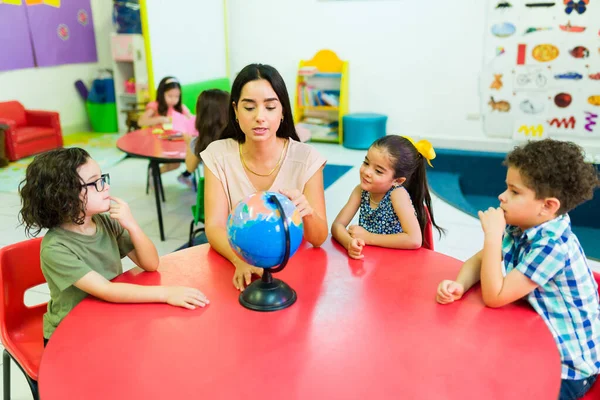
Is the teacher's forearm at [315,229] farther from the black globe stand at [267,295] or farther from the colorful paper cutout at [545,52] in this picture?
the colorful paper cutout at [545,52]

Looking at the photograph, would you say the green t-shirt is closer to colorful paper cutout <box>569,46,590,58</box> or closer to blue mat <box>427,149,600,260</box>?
blue mat <box>427,149,600,260</box>

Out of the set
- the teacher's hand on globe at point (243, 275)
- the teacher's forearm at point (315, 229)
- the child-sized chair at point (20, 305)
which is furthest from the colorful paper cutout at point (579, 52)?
the child-sized chair at point (20, 305)

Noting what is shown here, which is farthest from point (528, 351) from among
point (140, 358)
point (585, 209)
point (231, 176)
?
point (585, 209)

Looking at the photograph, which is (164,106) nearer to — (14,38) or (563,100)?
(14,38)

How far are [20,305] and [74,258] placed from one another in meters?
0.43

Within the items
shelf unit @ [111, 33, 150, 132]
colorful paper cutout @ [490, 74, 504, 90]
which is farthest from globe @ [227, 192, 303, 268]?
shelf unit @ [111, 33, 150, 132]

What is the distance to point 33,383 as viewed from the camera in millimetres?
1410

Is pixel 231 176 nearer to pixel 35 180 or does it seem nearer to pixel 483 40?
pixel 35 180

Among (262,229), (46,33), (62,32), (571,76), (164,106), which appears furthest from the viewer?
(62,32)

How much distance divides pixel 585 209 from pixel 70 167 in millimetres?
5087

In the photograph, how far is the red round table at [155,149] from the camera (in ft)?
10.7

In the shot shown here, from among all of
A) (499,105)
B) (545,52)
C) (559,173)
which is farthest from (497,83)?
(559,173)

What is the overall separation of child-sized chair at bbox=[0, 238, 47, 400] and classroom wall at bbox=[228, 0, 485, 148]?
5.28 metres

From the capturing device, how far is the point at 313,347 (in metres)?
1.09
